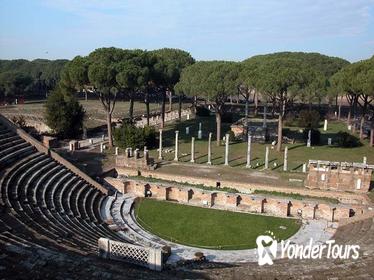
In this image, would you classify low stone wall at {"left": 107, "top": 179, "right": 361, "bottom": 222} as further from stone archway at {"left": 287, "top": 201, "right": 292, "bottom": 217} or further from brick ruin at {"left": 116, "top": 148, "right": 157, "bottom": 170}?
brick ruin at {"left": 116, "top": 148, "right": 157, "bottom": 170}

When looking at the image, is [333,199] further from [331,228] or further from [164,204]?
[164,204]

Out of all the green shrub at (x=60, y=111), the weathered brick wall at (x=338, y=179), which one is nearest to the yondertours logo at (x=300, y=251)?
the weathered brick wall at (x=338, y=179)

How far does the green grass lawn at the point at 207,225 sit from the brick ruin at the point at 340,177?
429cm

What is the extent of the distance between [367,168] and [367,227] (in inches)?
276

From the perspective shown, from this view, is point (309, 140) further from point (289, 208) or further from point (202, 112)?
point (202, 112)

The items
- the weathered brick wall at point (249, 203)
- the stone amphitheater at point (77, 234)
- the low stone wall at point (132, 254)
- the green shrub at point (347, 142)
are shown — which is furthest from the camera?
the green shrub at point (347, 142)

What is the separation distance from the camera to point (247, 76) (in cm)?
4100

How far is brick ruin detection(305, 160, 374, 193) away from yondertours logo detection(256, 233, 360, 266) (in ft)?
22.3

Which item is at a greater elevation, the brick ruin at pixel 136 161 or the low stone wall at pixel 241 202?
the brick ruin at pixel 136 161

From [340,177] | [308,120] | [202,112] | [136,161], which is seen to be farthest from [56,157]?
[202,112]

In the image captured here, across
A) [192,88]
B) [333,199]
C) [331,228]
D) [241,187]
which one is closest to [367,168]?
[333,199]

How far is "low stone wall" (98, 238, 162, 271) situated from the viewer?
1342cm

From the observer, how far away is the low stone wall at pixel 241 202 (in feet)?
79.6

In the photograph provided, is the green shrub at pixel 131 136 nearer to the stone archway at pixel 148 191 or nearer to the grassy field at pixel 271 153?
the grassy field at pixel 271 153
